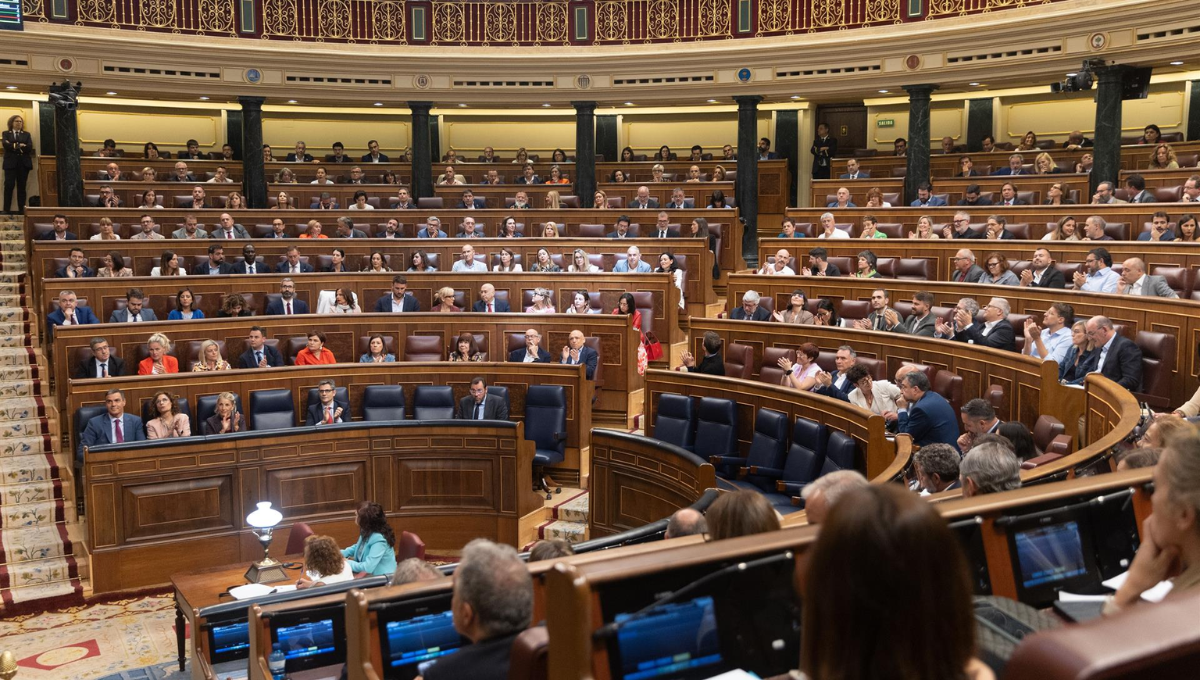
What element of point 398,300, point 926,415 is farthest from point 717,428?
point 398,300

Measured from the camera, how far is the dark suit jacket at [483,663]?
2.14 m

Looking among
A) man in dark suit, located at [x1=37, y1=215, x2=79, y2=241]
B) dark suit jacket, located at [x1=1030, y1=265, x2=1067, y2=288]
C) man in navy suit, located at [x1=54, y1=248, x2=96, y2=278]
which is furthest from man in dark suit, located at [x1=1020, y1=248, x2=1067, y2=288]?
man in dark suit, located at [x1=37, y1=215, x2=79, y2=241]

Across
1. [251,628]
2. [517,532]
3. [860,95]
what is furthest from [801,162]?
[251,628]

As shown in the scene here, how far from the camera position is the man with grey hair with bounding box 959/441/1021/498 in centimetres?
291

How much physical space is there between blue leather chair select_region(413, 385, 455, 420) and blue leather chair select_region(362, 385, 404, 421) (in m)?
0.14

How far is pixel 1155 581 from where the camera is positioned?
1898 mm

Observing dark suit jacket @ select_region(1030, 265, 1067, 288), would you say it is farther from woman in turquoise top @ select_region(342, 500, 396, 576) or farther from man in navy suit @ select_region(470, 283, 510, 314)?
woman in turquoise top @ select_region(342, 500, 396, 576)

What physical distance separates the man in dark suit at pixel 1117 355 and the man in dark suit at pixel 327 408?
198 inches

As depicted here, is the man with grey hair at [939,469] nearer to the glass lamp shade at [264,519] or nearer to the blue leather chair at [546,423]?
the glass lamp shade at [264,519]

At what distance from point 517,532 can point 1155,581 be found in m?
5.69

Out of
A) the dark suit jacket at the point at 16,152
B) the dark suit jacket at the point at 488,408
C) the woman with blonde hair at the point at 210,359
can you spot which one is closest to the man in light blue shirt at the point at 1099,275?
the dark suit jacket at the point at 488,408

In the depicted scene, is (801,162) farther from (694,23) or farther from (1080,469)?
(1080,469)

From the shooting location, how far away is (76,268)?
9.42m

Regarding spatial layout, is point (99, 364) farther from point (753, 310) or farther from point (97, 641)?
point (753, 310)
